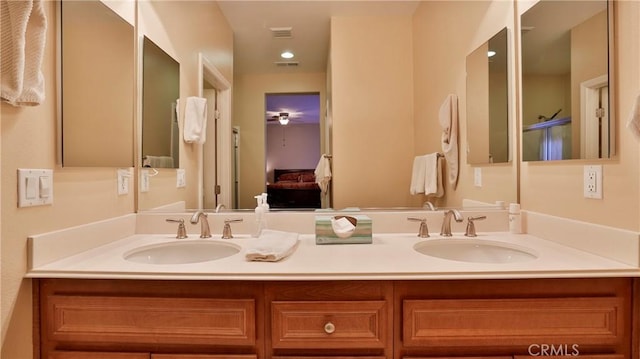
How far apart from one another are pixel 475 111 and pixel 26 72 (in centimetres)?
185

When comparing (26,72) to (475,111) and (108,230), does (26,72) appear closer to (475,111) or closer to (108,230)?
(108,230)

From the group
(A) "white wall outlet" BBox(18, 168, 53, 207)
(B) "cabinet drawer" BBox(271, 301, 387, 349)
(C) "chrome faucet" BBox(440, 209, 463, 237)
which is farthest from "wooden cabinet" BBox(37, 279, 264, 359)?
(C) "chrome faucet" BBox(440, 209, 463, 237)

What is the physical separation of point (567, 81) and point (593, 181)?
44cm

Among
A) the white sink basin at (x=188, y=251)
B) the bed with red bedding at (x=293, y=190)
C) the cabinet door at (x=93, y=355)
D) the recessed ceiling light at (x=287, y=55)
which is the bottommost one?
the cabinet door at (x=93, y=355)

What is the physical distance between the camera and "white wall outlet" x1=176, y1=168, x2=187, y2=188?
69.2 inches

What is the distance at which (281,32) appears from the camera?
1738mm

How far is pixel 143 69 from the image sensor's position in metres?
1.69

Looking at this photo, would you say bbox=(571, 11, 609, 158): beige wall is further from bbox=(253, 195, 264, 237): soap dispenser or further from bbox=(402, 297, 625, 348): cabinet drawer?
bbox=(253, 195, 264, 237): soap dispenser

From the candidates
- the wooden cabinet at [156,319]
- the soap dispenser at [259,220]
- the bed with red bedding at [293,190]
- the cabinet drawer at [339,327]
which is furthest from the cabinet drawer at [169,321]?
the bed with red bedding at [293,190]

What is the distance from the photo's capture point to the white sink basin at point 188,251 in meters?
1.49

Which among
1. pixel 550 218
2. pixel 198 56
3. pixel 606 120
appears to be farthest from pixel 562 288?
pixel 198 56

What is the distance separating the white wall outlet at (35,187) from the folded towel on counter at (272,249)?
2.25 ft

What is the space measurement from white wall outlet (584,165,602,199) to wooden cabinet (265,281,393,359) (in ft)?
2.73

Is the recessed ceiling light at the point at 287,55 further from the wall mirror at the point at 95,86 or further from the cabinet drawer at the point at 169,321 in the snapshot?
the cabinet drawer at the point at 169,321
